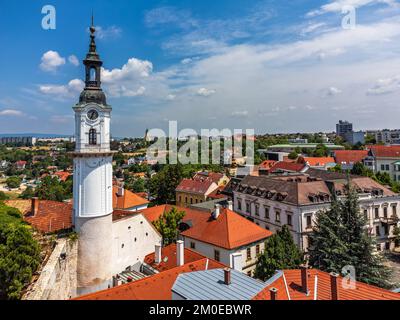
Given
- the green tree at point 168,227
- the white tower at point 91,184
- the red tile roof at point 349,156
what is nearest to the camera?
the white tower at point 91,184

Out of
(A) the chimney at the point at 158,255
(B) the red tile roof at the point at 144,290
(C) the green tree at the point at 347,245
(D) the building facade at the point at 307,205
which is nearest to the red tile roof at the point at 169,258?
(A) the chimney at the point at 158,255

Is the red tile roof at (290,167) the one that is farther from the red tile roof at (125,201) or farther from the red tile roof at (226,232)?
the red tile roof at (226,232)

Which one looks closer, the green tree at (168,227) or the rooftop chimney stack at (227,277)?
the rooftop chimney stack at (227,277)

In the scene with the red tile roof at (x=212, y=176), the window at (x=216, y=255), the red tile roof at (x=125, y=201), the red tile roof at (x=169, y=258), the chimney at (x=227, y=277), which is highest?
the chimney at (x=227, y=277)

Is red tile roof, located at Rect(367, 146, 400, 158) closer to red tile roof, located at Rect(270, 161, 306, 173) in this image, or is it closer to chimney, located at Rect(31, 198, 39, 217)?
red tile roof, located at Rect(270, 161, 306, 173)

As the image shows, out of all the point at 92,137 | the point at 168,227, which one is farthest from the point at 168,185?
the point at 92,137
